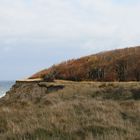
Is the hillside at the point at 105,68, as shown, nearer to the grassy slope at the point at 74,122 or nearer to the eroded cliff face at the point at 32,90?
the eroded cliff face at the point at 32,90

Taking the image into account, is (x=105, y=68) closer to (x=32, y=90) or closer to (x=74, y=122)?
(x=32, y=90)

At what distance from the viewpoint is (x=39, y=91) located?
76.9ft

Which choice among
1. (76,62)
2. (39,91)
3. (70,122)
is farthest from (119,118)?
(76,62)

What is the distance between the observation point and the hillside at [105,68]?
968 inches

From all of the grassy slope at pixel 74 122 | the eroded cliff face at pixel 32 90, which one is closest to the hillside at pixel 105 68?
the eroded cliff face at pixel 32 90

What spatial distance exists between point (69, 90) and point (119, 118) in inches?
369

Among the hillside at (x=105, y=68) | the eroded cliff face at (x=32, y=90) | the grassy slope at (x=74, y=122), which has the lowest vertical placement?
the grassy slope at (x=74, y=122)

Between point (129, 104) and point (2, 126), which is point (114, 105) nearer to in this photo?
point (129, 104)

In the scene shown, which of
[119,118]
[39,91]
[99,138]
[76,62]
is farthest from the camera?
[76,62]

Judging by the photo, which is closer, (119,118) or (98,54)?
(119,118)

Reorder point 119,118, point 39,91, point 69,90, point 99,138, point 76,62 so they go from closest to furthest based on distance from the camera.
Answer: point 99,138, point 119,118, point 69,90, point 39,91, point 76,62

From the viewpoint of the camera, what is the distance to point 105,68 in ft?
82.7

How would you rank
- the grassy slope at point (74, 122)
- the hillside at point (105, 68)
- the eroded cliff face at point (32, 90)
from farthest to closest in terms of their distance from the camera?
the hillside at point (105, 68)
the eroded cliff face at point (32, 90)
the grassy slope at point (74, 122)

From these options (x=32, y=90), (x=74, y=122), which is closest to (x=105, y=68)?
(x=32, y=90)
